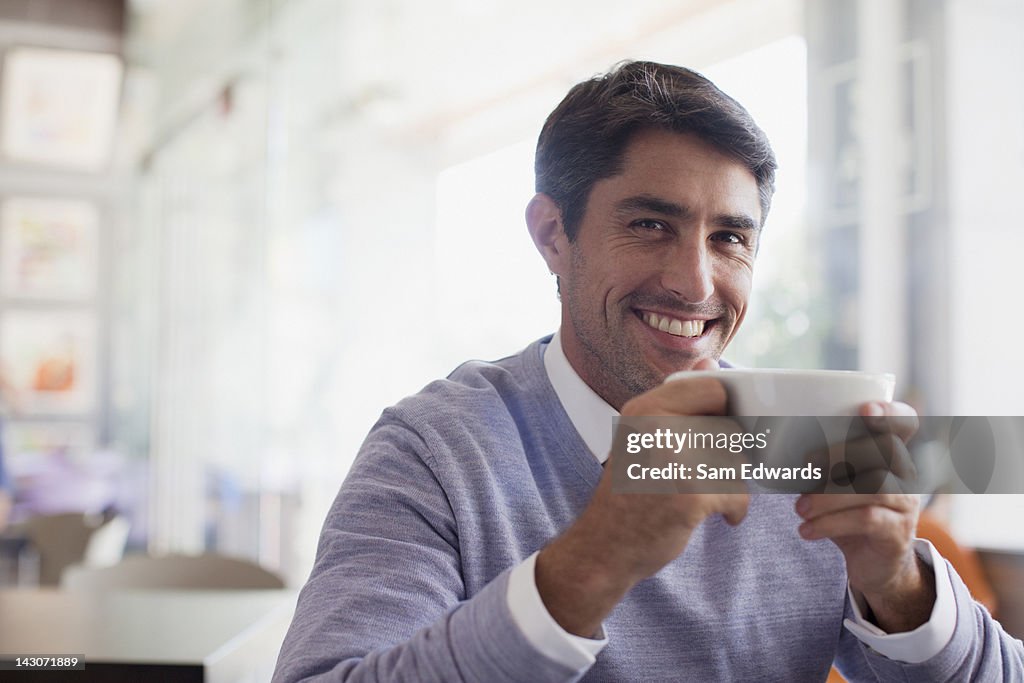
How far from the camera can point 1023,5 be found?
203 centimetres

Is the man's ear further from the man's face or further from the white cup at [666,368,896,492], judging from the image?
the white cup at [666,368,896,492]

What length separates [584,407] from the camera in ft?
2.73

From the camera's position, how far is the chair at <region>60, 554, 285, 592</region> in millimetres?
1688

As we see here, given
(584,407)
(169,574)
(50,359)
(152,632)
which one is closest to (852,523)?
(584,407)

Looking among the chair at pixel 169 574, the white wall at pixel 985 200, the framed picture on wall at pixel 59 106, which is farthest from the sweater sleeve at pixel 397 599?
the framed picture on wall at pixel 59 106

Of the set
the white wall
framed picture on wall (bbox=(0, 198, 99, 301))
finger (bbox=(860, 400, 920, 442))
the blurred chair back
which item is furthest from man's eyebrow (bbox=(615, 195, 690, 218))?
framed picture on wall (bbox=(0, 198, 99, 301))

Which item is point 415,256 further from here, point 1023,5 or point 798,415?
point 798,415

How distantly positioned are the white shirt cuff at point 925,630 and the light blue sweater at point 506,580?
1 cm

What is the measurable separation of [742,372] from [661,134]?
38cm

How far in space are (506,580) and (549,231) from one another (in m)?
0.46

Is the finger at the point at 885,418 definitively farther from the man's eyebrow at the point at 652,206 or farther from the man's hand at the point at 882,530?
the man's eyebrow at the point at 652,206

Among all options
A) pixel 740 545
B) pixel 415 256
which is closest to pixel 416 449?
pixel 740 545

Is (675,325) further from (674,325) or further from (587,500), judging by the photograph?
(587,500)

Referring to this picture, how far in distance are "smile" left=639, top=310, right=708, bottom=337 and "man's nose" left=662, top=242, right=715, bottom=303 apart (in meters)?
0.02
